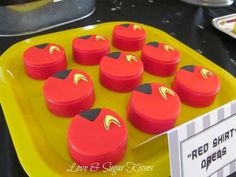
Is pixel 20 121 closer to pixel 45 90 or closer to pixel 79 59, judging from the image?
pixel 45 90

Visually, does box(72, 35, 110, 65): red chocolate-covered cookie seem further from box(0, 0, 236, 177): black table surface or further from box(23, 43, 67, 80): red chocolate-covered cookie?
box(0, 0, 236, 177): black table surface

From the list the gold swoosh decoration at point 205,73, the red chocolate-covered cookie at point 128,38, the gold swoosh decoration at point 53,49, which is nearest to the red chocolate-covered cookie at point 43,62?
the gold swoosh decoration at point 53,49

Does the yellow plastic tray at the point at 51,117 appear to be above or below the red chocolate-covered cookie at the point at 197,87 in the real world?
below

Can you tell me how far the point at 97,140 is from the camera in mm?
332

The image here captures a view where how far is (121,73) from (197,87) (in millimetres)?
117

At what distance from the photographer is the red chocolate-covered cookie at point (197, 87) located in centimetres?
42

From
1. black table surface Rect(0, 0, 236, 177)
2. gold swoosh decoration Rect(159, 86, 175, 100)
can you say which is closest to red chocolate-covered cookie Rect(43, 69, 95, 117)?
gold swoosh decoration Rect(159, 86, 175, 100)

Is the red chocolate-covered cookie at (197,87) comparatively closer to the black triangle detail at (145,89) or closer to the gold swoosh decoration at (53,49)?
the black triangle detail at (145,89)

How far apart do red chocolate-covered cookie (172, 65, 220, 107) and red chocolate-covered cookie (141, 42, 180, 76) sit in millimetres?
38

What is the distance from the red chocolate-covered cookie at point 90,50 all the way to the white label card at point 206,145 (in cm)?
25

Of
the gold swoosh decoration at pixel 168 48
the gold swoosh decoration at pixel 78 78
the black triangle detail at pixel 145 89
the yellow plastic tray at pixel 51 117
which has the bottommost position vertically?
the yellow plastic tray at pixel 51 117

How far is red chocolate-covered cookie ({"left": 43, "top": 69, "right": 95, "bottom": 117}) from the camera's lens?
0.40 metres

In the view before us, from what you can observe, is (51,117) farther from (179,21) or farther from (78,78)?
(179,21)

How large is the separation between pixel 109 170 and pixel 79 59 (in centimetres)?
24
